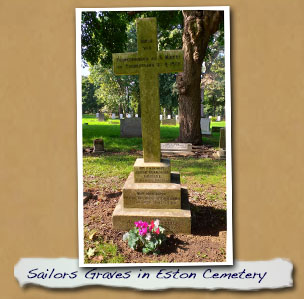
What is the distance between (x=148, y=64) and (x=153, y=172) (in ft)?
5.04

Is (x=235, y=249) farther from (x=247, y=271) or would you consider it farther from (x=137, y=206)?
(x=137, y=206)

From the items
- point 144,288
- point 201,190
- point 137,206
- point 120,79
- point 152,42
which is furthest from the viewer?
point 120,79

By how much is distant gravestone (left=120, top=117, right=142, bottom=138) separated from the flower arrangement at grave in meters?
7.42

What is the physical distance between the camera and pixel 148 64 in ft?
10.4

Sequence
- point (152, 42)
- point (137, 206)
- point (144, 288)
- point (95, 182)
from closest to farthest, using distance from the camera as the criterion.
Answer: point (144, 288) < point (152, 42) < point (137, 206) < point (95, 182)

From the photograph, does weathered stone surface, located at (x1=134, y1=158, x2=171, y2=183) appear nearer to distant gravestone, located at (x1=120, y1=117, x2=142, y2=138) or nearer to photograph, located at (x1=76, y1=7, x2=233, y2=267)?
photograph, located at (x1=76, y1=7, x2=233, y2=267)

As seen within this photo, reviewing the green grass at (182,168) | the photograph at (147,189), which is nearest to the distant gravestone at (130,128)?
the green grass at (182,168)

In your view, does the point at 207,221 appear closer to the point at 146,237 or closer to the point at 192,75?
the point at 146,237

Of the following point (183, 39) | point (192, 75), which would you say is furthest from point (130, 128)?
point (183, 39)

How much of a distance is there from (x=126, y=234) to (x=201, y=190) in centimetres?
202

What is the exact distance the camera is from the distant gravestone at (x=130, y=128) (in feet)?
33.9

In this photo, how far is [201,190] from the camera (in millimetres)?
4578

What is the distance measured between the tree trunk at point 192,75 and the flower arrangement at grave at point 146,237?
438 cm

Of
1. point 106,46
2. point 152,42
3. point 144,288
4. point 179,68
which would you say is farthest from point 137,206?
point 106,46
